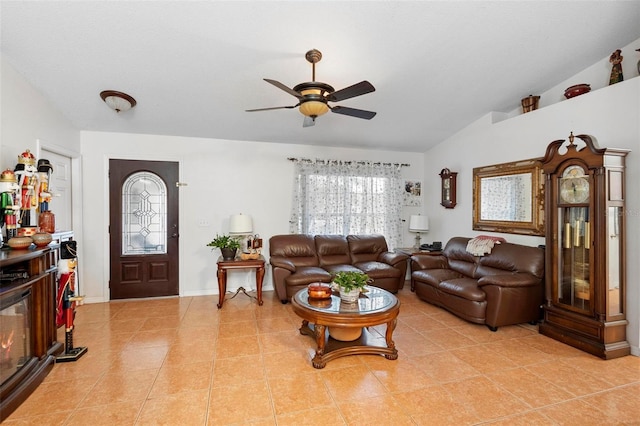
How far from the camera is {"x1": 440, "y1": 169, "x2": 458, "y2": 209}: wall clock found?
5.04 metres

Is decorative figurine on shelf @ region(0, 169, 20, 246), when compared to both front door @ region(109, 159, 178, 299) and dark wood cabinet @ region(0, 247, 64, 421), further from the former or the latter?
front door @ region(109, 159, 178, 299)

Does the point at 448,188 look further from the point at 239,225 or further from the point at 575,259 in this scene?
the point at 239,225

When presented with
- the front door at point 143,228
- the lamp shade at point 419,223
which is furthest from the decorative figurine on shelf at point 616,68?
the front door at point 143,228

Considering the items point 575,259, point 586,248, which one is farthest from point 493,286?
point 586,248

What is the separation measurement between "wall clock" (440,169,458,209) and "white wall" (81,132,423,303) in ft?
5.64

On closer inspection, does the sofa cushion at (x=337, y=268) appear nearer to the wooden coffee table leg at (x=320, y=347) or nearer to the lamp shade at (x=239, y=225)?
the lamp shade at (x=239, y=225)

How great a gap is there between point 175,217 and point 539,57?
5039 mm

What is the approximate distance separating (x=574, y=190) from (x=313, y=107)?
8.98 feet

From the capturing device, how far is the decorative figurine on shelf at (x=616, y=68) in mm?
3123

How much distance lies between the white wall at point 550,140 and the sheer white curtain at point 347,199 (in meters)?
0.82

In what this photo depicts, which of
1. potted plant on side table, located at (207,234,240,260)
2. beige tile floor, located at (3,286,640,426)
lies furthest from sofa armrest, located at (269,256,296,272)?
beige tile floor, located at (3,286,640,426)

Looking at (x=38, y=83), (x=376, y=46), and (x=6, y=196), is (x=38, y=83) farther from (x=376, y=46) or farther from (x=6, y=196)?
(x=376, y=46)

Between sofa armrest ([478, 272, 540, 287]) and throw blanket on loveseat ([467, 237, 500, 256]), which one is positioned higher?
throw blanket on loveseat ([467, 237, 500, 256])

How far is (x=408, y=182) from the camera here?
575 centimetres
